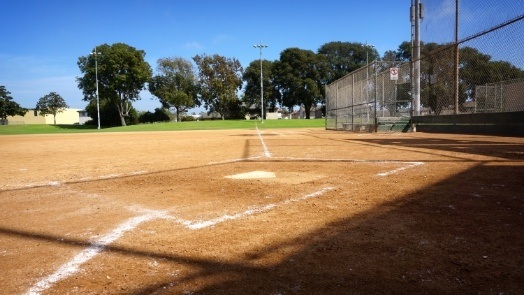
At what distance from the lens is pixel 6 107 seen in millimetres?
79562

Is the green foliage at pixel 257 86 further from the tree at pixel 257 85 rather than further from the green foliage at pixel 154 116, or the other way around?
the green foliage at pixel 154 116

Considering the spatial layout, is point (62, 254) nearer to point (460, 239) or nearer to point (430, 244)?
point (430, 244)

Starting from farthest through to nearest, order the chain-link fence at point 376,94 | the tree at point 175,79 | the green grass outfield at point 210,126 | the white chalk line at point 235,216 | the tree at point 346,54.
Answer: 1. the tree at point 346,54
2. the tree at point 175,79
3. the green grass outfield at point 210,126
4. the chain-link fence at point 376,94
5. the white chalk line at point 235,216

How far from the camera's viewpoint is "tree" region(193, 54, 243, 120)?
65938mm

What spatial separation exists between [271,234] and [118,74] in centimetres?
5991

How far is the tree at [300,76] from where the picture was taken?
70938 mm

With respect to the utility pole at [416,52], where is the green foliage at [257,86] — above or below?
above

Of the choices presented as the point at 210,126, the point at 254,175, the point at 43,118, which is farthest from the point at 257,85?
the point at 254,175

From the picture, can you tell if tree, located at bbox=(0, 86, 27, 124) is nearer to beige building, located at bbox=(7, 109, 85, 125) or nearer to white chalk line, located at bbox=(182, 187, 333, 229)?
beige building, located at bbox=(7, 109, 85, 125)

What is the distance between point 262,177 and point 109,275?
3369 millimetres

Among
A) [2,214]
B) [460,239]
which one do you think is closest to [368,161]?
[460,239]

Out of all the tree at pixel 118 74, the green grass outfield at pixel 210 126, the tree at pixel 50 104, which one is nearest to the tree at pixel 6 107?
the tree at pixel 50 104

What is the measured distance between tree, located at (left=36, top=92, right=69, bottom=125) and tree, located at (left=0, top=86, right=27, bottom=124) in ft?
16.0

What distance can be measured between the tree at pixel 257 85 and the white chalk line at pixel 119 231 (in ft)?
227
